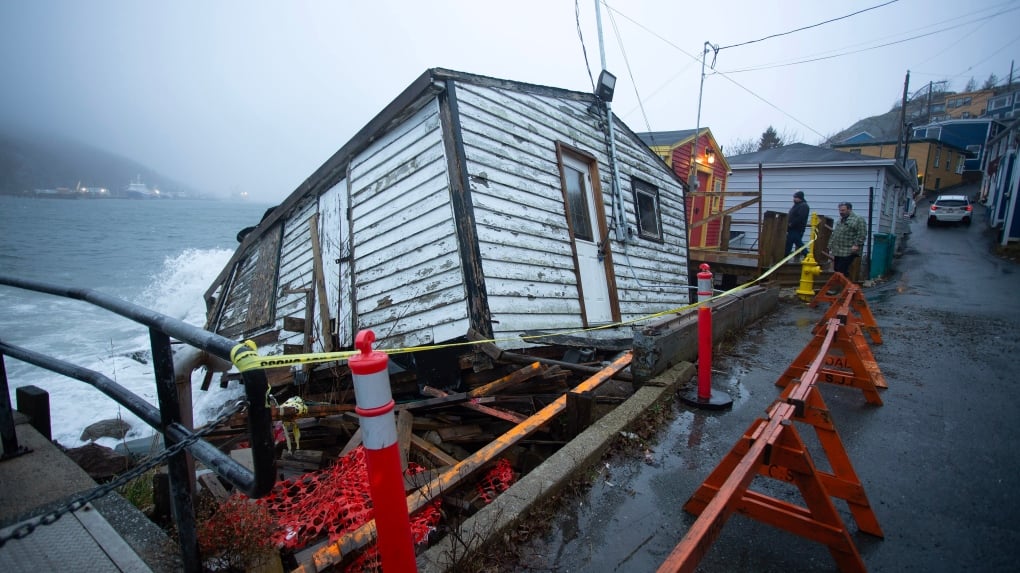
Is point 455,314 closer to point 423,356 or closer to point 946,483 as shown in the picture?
point 423,356

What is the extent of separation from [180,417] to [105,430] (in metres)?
8.89

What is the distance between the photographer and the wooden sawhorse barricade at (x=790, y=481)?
5.64 feet

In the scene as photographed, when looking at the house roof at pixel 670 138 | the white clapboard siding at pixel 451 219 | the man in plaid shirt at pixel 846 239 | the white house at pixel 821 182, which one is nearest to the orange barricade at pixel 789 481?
the white clapboard siding at pixel 451 219

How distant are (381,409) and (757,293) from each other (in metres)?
7.94

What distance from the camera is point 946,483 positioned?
121 inches

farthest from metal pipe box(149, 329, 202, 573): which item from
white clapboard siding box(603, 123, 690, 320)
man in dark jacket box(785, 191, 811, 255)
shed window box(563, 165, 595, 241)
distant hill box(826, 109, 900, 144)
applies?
distant hill box(826, 109, 900, 144)

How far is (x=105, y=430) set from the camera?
807 cm

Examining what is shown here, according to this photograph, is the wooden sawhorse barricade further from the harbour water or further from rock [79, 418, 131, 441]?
rock [79, 418, 131, 441]

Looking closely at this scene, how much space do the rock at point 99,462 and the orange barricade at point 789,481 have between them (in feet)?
13.6

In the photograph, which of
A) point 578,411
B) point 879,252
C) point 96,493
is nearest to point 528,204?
point 578,411

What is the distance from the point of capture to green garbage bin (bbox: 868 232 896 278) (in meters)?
12.5

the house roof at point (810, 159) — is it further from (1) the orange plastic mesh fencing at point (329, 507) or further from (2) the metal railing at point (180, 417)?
(2) the metal railing at point (180, 417)

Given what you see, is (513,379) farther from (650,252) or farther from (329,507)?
(650,252)

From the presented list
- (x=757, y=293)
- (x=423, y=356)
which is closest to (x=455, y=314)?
(x=423, y=356)
